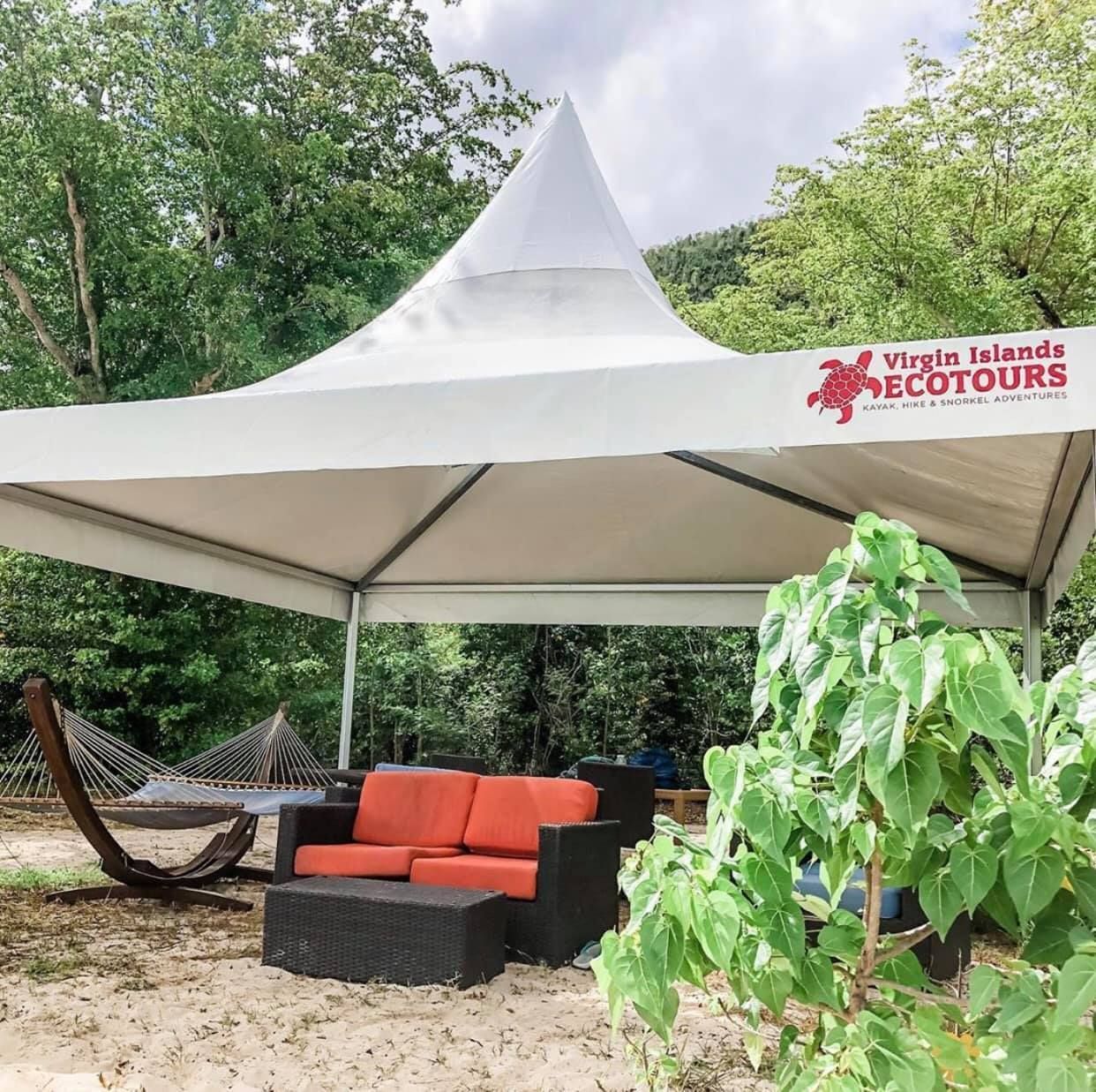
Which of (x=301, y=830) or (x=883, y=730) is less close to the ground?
(x=883, y=730)

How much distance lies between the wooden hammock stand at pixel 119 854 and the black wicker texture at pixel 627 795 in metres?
2.22

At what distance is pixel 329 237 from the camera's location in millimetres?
13805

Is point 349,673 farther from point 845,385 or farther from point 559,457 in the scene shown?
point 845,385

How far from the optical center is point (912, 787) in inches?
43.3

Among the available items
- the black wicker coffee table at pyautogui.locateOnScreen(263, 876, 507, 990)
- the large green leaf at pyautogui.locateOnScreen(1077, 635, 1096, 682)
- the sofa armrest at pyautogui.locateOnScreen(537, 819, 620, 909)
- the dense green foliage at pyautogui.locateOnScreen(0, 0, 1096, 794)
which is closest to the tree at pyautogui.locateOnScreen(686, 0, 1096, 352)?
the dense green foliage at pyautogui.locateOnScreen(0, 0, 1096, 794)

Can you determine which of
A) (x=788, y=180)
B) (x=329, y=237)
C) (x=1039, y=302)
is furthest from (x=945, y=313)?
(x=329, y=237)

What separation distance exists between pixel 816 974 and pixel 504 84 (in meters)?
15.5

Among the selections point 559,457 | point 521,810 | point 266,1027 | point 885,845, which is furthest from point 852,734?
point 521,810

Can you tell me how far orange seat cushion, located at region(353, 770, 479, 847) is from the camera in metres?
4.75

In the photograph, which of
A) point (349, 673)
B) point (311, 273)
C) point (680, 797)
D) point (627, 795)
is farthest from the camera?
point (311, 273)

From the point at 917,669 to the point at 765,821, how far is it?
243 mm

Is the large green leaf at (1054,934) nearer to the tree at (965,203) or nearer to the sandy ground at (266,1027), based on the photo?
the sandy ground at (266,1027)

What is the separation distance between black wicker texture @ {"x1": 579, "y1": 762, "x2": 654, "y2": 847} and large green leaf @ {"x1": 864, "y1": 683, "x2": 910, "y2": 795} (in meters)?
5.89

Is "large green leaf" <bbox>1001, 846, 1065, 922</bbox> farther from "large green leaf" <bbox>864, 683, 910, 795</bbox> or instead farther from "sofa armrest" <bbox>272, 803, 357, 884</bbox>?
"sofa armrest" <bbox>272, 803, 357, 884</bbox>
